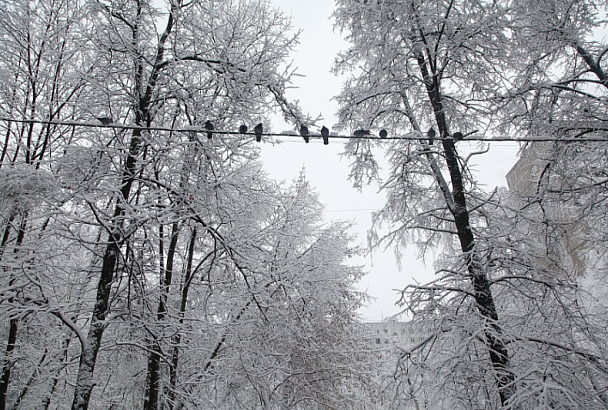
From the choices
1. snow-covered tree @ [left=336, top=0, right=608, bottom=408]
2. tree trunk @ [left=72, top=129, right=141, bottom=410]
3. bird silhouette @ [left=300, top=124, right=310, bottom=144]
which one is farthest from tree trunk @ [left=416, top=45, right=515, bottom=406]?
tree trunk @ [left=72, top=129, right=141, bottom=410]

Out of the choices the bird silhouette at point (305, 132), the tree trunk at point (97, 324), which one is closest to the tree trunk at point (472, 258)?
the bird silhouette at point (305, 132)

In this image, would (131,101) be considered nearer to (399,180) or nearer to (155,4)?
(155,4)

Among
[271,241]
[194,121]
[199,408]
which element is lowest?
[199,408]

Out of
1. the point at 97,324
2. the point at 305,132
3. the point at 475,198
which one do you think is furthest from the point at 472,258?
the point at 97,324

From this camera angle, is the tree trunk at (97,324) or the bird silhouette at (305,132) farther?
the tree trunk at (97,324)

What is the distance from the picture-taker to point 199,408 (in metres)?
6.26

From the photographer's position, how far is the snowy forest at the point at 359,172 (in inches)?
148

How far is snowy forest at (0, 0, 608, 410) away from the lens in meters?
3.76

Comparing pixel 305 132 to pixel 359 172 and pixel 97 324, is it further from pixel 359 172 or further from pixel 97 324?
pixel 97 324

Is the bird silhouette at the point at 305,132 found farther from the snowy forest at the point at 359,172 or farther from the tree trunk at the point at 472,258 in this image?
the tree trunk at the point at 472,258

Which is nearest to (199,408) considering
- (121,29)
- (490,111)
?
(121,29)

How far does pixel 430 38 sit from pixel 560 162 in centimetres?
254

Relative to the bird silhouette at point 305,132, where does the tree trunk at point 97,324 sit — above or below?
below

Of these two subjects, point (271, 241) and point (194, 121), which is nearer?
point (194, 121)
